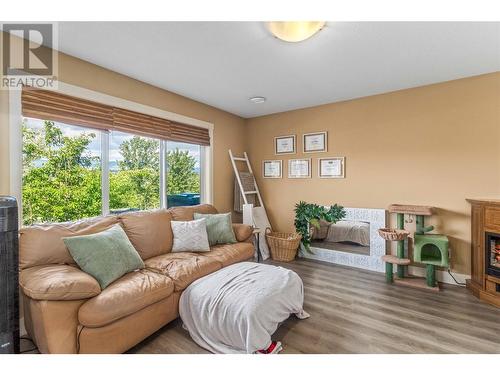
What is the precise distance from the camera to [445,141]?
283cm

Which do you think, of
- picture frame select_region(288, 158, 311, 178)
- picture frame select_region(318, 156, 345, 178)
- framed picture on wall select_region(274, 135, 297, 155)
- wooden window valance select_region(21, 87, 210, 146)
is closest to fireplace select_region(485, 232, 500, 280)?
picture frame select_region(318, 156, 345, 178)

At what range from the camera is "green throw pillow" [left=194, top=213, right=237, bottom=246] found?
114 inches

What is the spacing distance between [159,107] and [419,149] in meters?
3.25

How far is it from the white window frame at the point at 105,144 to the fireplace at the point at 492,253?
10.7ft

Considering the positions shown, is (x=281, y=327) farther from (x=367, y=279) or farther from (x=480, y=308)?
(x=480, y=308)

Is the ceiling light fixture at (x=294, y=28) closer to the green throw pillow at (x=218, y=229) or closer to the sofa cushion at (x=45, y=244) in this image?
the green throw pillow at (x=218, y=229)

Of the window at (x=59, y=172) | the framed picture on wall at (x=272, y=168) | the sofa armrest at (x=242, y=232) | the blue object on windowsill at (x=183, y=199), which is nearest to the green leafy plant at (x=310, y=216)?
the framed picture on wall at (x=272, y=168)

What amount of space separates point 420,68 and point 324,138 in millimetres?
1423

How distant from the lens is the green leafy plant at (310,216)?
3.48 meters

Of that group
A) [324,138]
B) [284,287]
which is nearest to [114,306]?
[284,287]

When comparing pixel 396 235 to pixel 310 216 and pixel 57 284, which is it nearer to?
pixel 310 216

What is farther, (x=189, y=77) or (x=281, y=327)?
(x=189, y=77)

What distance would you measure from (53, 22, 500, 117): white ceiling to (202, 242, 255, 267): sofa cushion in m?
1.91
